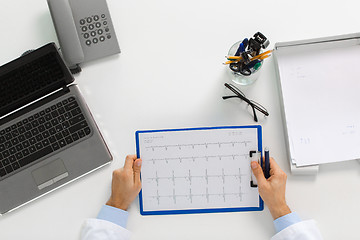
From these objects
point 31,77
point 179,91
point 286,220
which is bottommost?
point 286,220

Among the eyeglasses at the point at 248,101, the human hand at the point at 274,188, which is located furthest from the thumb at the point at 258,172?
the eyeglasses at the point at 248,101

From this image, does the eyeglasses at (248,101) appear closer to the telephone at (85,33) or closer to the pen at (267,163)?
the pen at (267,163)

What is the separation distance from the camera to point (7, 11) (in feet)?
3.28

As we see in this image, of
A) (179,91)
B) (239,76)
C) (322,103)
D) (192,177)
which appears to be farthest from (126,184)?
(322,103)

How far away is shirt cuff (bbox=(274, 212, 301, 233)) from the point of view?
886 millimetres

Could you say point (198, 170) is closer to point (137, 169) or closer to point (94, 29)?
point (137, 169)

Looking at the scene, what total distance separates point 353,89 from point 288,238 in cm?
41

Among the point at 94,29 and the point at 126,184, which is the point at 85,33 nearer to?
the point at 94,29

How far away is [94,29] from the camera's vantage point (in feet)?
3.17

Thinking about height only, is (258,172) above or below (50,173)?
below

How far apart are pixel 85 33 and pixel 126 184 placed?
419 millimetres

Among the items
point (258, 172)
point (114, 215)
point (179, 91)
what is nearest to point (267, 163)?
point (258, 172)

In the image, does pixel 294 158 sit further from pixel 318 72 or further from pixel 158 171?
pixel 158 171

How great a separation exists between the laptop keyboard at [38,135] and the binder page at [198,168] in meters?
0.18
